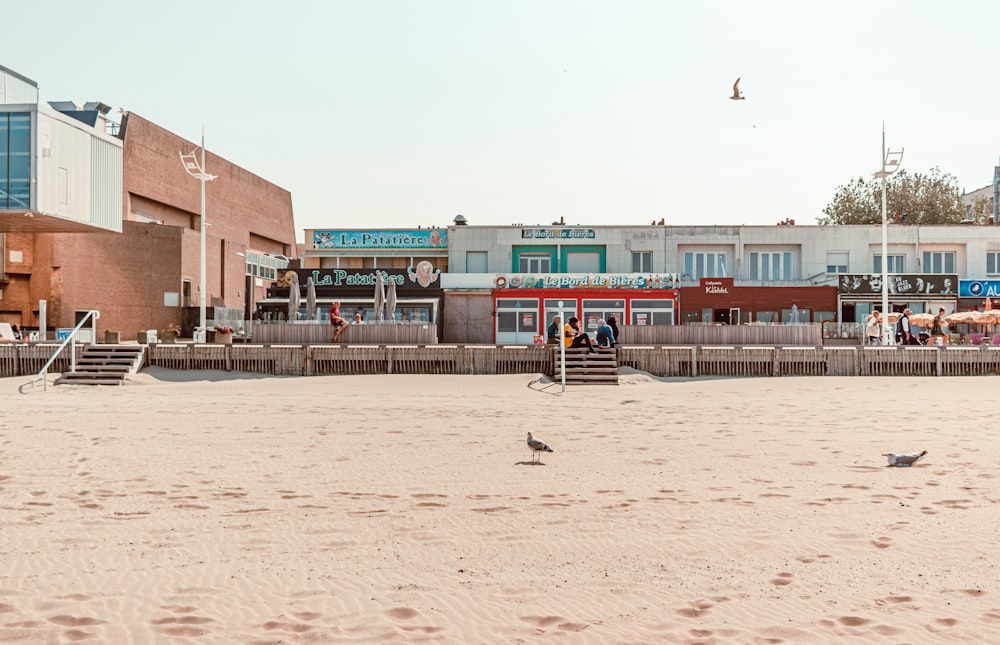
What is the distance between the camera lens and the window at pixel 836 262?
151ft

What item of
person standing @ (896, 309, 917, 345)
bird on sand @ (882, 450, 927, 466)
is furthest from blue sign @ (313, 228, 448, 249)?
bird on sand @ (882, 450, 927, 466)

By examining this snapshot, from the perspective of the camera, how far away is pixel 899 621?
4.91 m

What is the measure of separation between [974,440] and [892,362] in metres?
14.6

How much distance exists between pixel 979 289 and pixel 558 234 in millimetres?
23099

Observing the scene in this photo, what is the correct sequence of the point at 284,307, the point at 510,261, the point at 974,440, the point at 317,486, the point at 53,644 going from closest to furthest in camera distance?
the point at 53,644, the point at 317,486, the point at 974,440, the point at 284,307, the point at 510,261

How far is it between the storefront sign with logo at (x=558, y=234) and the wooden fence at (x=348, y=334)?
56.8 ft

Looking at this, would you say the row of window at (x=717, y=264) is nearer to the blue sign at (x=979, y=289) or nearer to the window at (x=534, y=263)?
the window at (x=534, y=263)

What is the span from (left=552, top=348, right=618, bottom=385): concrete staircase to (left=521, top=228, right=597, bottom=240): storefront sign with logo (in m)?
22.3

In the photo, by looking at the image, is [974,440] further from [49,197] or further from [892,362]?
[49,197]

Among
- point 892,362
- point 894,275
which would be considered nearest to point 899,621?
point 892,362

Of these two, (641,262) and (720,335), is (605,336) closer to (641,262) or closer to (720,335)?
(720,335)

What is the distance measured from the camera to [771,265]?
4628 cm

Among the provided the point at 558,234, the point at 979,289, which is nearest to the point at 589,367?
the point at 558,234

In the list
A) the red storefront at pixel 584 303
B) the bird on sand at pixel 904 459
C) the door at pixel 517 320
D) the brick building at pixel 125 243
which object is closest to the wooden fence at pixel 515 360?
the brick building at pixel 125 243
